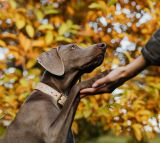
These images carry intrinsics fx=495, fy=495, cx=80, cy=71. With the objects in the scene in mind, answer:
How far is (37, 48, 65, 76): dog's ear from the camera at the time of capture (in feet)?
14.1

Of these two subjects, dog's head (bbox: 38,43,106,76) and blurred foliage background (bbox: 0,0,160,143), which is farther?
blurred foliage background (bbox: 0,0,160,143)

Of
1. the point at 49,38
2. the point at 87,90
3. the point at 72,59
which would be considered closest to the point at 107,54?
the point at 49,38

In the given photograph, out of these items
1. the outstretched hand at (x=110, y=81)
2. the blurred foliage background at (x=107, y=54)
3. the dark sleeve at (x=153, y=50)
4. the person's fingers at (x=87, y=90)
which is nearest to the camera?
the dark sleeve at (x=153, y=50)

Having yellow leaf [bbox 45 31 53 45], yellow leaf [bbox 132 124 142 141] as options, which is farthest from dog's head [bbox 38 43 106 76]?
yellow leaf [bbox 132 124 142 141]

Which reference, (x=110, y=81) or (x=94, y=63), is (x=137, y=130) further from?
(x=110, y=81)

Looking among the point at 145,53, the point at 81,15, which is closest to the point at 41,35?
A: the point at 81,15

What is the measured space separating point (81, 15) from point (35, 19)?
0.71 metres

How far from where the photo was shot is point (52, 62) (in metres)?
4.34

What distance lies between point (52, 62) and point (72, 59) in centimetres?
29

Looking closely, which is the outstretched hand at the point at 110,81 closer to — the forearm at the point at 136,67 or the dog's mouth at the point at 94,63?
the forearm at the point at 136,67

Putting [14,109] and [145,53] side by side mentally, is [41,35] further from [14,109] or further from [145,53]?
[145,53]

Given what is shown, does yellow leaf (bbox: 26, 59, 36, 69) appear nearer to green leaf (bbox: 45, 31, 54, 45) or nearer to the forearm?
green leaf (bbox: 45, 31, 54, 45)

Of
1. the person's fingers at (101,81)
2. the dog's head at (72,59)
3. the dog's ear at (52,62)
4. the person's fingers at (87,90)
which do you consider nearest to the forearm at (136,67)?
the person's fingers at (101,81)

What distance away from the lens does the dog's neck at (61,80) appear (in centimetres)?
433
